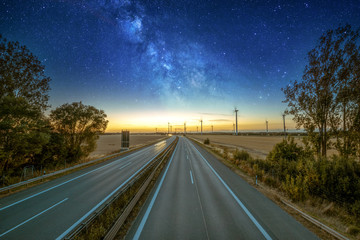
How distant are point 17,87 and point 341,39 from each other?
3109 centimetres

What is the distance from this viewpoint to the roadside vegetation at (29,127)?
37.6 feet

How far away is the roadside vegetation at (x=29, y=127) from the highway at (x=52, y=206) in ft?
11.5

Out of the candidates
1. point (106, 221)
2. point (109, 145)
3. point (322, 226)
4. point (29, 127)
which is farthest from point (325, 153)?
point (109, 145)

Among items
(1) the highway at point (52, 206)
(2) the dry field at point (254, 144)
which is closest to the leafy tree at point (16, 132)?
(1) the highway at point (52, 206)

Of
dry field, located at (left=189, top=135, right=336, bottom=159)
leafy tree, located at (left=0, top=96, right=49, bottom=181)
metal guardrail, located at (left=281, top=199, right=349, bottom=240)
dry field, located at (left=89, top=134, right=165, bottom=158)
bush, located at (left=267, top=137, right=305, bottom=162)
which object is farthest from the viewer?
dry field, located at (left=89, top=134, right=165, bottom=158)

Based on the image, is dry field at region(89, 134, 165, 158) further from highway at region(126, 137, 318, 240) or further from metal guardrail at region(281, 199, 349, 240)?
metal guardrail at region(281, 199, 349, 240)

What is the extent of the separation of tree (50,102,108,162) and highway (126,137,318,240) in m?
19.3

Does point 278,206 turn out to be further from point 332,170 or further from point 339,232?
point 332,170

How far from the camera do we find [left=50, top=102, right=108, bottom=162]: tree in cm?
2016

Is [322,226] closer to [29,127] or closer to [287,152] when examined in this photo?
[287,152]

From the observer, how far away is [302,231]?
16.8 feet

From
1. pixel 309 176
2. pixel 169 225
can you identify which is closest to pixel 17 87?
pixel 169 225

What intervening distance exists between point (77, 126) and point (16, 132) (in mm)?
10778

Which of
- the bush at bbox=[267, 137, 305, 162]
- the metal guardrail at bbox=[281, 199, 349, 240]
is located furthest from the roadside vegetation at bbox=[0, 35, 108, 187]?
the bush at bbox=[267, 137, 305, 162]
